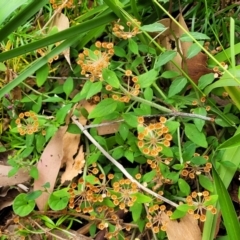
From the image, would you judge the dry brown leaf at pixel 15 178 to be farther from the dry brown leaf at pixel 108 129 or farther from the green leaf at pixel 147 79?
the green leaf at pixel 147 79

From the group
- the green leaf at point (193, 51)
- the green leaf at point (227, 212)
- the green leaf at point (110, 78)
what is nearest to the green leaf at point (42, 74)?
the green leaf at point (110, 78)

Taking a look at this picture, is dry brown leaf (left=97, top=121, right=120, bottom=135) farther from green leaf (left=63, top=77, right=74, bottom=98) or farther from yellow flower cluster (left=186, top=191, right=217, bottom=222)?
yellow flower cluster (left=186, top=191, right=217, bottom=222)

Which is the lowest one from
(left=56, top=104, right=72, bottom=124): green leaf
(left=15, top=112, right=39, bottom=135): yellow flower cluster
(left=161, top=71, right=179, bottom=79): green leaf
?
(left=161, top=71, right=179, bottom=79): green leaf

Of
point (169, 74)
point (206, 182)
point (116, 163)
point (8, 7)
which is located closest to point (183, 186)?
point (206, 182)

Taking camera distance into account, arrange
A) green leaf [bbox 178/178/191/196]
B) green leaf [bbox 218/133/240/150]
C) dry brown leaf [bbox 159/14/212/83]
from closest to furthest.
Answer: green leaf [bbox 218/133/240/150] → green leaf [bbox 178/178/191/196] → dry brown leaf [bbox 159/14/212/83]

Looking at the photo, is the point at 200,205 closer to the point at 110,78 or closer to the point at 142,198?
the point at 142,198

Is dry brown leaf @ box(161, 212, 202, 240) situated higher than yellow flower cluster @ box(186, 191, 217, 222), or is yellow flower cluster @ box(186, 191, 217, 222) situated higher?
yellow flower cluster @ box(186, 191, 217, 222)

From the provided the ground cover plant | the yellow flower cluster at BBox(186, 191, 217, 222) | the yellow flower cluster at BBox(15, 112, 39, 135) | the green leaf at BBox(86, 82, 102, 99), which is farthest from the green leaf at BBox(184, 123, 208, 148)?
the yellow flower cluster at BBox(15, 112, 39, 135)
